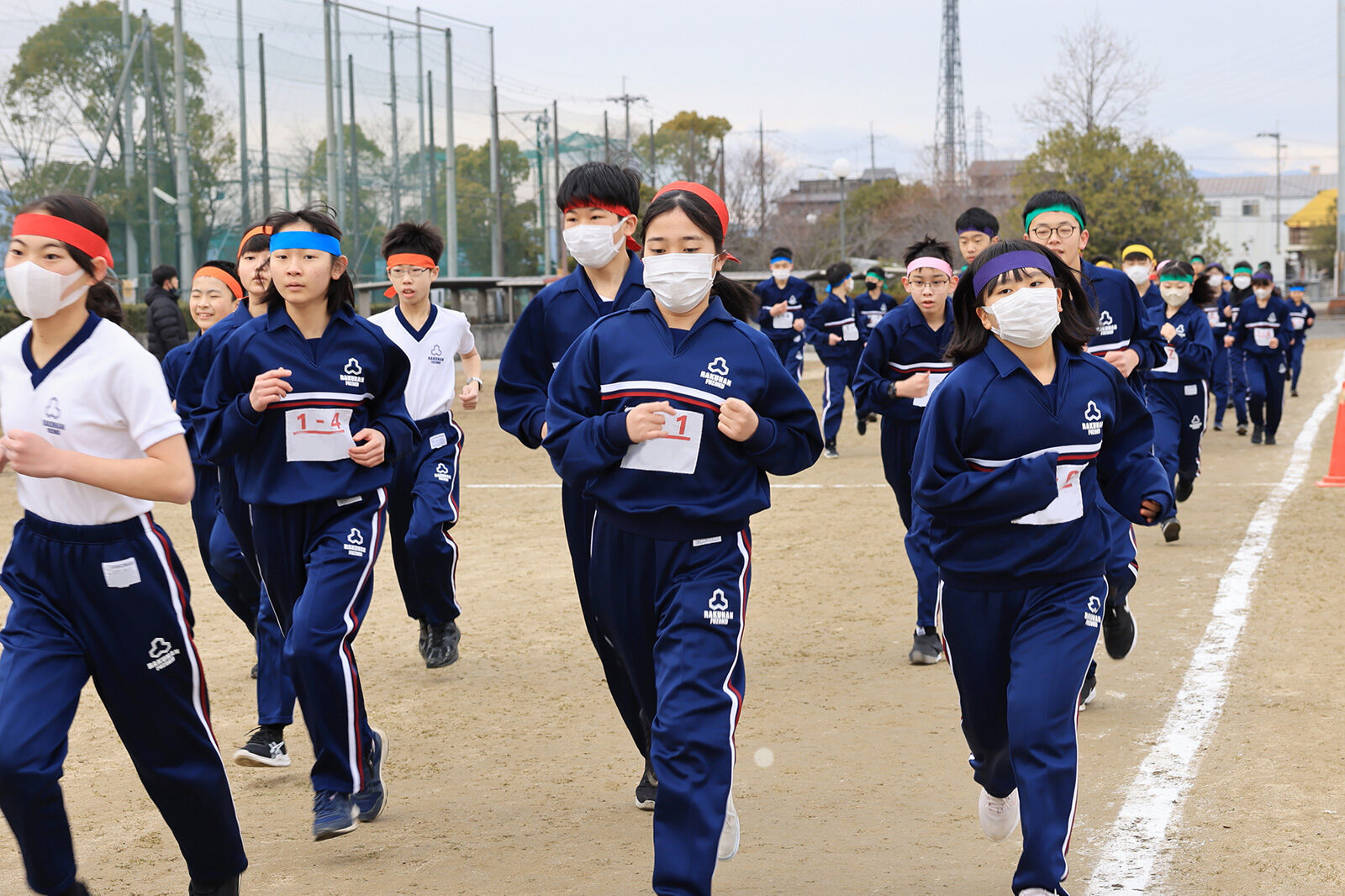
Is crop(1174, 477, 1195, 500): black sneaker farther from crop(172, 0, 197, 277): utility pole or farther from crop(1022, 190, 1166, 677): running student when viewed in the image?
crop(172, 0, 197, 277): utility pole

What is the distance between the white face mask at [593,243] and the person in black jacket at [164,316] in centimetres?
1149

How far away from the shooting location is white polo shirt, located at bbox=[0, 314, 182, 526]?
3.70 m

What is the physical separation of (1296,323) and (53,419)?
69.4ft

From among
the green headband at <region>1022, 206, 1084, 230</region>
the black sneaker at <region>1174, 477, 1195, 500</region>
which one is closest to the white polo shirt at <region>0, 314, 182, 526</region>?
the green headband at <region>1022, 206, 1084, 230</region>

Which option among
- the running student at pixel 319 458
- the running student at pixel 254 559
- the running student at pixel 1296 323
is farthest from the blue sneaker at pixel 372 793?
the running student at pixel 1296 323

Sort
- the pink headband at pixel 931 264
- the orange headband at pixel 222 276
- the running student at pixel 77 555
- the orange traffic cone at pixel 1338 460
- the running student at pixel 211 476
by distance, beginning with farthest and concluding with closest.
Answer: the orange traffic cone at pixel 1338 460, the pink headband at pixel 931 264, the orange headband at pixel 222 276, the running student at pixel 211 476, the running student at pixel 77 555

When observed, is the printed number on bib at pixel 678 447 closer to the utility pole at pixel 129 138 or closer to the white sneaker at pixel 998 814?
the white sneaker at pixel 998 814

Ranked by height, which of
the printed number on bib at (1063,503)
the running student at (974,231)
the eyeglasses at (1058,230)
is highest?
the running student at (974,231)

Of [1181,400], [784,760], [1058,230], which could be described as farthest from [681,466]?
[1181,400]

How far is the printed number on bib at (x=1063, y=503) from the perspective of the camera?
4211mm

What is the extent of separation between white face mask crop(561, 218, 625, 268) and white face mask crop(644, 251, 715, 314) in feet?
3.26

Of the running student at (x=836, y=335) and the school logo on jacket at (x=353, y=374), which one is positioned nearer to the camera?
the school logo on jacket at (x=353, y=374)

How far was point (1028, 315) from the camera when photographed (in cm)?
432

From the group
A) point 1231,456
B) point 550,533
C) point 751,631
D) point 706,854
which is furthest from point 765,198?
point 706,854
